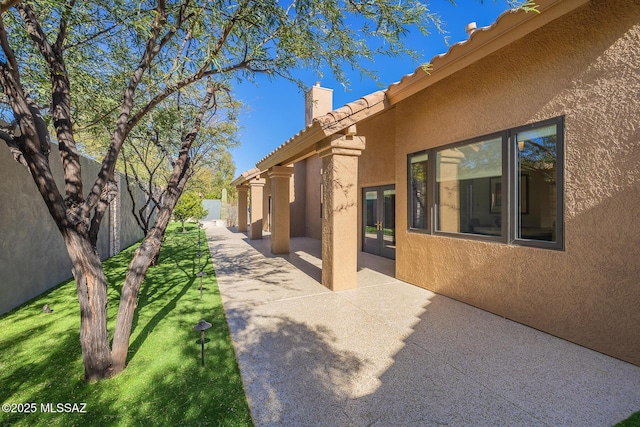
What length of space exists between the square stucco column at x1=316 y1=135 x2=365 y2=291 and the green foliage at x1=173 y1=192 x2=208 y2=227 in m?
20.4

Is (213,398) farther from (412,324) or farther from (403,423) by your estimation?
(412,324)

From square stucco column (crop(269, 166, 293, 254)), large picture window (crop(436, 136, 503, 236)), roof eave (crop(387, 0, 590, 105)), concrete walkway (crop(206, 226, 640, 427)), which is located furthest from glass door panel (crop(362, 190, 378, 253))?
roof eave (crop(387, 0, 590, 105))

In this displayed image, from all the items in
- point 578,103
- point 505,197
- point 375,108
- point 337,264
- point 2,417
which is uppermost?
point 375,108

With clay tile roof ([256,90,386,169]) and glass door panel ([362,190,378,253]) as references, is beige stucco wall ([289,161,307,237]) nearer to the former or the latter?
glass door panel ([362,190,378,253])

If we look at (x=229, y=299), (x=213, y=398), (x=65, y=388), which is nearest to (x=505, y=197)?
(x=213, y=398)

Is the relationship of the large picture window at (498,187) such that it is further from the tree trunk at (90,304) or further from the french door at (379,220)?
the tree trunk at (90,304)

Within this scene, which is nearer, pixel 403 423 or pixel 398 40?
pixel 403 423

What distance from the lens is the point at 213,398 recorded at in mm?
2793

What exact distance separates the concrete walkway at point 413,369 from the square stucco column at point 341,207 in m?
0.80

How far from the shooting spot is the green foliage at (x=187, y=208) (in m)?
23.9

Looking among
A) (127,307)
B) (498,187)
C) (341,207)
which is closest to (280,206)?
(341,207)

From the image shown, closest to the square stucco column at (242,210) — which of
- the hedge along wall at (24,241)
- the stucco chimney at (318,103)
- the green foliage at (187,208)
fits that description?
the green foliage at (187,208)

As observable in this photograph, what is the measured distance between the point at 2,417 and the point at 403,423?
3.69 meters

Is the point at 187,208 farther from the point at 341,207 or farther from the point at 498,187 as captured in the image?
the point at 498,187
